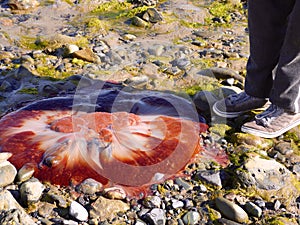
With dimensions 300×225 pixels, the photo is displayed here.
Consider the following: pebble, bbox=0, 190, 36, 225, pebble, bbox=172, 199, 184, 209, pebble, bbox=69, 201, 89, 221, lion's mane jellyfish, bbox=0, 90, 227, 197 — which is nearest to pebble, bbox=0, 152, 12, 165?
lion's mane jellyfish, bbox=0, 90, 227, 197

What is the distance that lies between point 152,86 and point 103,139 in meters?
1.29

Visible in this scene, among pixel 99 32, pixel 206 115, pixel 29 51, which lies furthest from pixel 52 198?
pixel 99 32

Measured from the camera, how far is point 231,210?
9.34 ft

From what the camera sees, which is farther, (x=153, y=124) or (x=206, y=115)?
(x=206, y=115)

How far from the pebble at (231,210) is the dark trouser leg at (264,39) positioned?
1280 millimetres

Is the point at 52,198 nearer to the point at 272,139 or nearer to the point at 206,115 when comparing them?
the point at 206,115

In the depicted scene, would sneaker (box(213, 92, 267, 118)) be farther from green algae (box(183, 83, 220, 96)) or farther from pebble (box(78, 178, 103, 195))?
pebble (box(78, 178, 103, 195))

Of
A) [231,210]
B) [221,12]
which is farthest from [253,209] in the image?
[221,12]

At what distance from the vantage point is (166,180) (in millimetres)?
3162

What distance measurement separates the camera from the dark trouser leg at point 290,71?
3113mm

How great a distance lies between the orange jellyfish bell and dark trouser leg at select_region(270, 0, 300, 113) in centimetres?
80

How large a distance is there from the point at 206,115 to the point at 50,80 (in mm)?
1912

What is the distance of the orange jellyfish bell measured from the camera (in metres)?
3.19

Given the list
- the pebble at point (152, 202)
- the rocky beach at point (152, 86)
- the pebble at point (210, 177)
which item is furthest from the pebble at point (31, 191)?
the pebble at point (210, 177)
